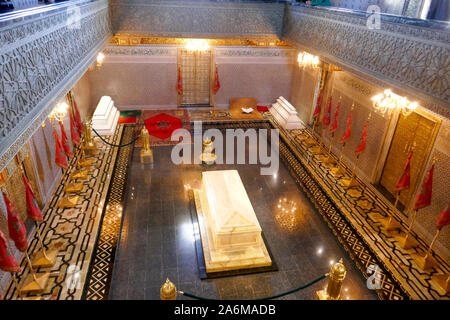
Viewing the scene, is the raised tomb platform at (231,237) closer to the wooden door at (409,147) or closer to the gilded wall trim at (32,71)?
the gilded wall trim at (32,71)

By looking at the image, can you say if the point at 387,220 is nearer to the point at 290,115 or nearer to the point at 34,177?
the point at 290,115

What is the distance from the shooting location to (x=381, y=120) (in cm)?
571

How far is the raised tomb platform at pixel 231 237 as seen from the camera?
13.5 feet

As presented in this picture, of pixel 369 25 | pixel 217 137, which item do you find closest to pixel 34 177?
pixel 217 137

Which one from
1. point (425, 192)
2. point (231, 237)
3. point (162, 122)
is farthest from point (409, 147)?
point (162, 122)

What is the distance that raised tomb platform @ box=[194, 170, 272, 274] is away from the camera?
413 centimetres

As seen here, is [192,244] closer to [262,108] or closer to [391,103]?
[391,103]

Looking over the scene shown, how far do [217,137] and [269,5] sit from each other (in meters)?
3.37

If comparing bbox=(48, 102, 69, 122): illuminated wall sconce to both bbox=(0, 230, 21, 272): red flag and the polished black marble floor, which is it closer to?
the polished black marble floor

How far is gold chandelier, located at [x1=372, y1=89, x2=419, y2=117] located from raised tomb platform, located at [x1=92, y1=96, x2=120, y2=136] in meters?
5.80

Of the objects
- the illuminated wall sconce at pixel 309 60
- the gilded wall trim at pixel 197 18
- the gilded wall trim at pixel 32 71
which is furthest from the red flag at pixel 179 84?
the gilded wall trim at pixel 32 71

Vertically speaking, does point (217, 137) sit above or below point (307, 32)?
below

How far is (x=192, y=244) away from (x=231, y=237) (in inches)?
24.7

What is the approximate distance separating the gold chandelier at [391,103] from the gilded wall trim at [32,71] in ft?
14.7
